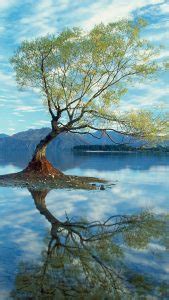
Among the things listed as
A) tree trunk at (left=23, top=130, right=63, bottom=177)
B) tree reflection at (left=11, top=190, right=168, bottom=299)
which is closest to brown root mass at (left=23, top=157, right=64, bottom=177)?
tree trunk at (left=23, top=130, right=63, bottom=177)

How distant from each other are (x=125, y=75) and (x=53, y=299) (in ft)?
136

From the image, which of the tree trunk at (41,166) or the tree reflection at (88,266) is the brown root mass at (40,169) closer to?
the tree trunk at (41,166)

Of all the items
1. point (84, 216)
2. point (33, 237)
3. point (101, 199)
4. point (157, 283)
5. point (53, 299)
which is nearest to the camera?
point (53, 299)

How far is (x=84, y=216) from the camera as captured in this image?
26812 mm

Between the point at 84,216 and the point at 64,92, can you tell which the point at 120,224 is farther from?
the point at 64,92

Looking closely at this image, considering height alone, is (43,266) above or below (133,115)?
below

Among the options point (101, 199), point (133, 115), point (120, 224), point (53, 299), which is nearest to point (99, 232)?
point (120, 224)

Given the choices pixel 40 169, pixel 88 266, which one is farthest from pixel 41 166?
pixel 88 266

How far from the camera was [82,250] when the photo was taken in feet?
59.0

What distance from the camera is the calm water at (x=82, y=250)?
13.5m

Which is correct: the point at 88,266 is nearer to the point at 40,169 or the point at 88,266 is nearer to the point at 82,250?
the point at 82,250

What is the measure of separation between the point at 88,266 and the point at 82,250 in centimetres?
223

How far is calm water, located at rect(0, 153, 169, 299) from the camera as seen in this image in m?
13.5

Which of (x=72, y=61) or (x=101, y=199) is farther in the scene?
(x=72, y=61)
